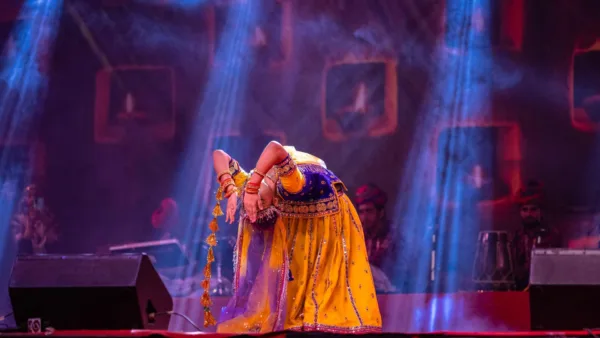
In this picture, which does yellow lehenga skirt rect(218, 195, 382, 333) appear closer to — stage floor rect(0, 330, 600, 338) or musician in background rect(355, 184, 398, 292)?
stage floor rect(0, 330, 600, 338)

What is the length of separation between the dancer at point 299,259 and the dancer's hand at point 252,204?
7 centimetres

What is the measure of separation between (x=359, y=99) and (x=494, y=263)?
1.88 meters

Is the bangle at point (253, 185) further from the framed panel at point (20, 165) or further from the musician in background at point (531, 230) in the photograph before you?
the framed panel at point (20, 165)

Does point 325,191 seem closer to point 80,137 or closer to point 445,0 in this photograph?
point 445,0

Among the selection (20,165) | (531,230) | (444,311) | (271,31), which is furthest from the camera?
(20,165)

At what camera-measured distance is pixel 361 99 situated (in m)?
7.04

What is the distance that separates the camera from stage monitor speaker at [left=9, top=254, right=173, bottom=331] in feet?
10.7

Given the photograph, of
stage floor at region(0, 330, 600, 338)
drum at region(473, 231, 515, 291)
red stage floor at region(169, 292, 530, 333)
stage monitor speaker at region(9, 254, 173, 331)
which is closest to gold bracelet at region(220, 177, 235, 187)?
stage monitor speaker at region(9, 254, 173, 331)

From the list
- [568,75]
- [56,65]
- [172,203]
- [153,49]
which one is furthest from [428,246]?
[56,65]

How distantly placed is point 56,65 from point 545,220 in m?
4.83

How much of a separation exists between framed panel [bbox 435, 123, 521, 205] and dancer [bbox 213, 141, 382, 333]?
3.28 metres

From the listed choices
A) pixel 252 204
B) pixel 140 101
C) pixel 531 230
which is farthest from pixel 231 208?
pixel 140 101

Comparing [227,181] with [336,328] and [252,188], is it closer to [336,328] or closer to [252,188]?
[252,188]

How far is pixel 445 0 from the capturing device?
686cm
